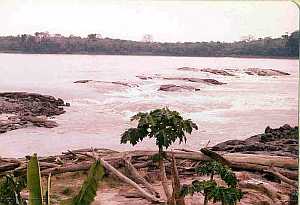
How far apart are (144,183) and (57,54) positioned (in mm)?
648

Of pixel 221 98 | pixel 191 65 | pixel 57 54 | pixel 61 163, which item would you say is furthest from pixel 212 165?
pixel 57 54

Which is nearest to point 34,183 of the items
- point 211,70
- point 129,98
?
→ point 129,98

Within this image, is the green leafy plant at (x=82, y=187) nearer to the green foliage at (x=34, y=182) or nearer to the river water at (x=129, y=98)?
the green foliage at (x=34, y=182)

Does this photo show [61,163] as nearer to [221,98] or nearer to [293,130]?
[221,98]

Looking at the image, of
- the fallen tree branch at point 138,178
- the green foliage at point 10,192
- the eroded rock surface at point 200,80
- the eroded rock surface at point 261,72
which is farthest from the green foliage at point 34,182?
the eroded rock surface at point 261,72

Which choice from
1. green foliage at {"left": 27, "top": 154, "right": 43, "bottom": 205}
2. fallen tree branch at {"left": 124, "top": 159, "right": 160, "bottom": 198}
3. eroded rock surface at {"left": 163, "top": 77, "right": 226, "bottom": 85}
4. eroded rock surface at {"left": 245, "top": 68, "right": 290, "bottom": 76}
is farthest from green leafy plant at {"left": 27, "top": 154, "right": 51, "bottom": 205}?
eroded rock surface at {"left": 245, "top": 68, "right": 290, "bottom": 76}

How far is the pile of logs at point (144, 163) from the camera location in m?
1.96

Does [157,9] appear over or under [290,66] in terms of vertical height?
over

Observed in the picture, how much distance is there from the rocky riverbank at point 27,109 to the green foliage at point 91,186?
380 millimetres

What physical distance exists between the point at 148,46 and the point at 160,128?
0.34 meters

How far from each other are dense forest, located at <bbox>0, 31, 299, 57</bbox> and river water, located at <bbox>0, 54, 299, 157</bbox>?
29 mm

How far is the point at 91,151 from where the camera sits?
77.4 inches

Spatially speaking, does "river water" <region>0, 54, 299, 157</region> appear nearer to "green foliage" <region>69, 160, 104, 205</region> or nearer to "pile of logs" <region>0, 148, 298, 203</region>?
"pile of logs" <region>0, 148, 298, 203</region>

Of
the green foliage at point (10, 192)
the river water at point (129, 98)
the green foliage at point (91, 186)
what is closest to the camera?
the green foliage at point (91, 186)
